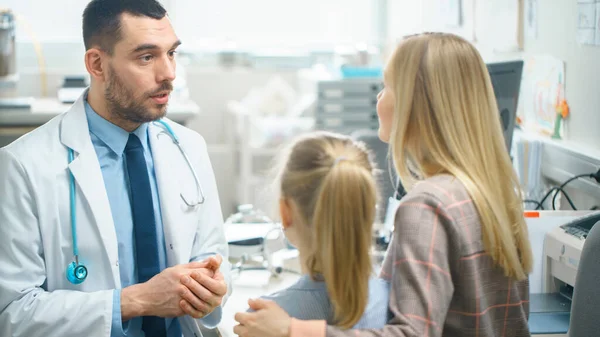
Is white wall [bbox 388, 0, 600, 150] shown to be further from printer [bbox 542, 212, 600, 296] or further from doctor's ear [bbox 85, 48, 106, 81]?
doctor's ear [bbox 85, 48, 106, 81]

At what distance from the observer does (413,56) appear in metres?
1.33

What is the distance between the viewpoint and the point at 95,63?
5.53ft

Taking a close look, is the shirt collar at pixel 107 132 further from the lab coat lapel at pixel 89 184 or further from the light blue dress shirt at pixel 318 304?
the light blue dress shirt at pixel 318 304

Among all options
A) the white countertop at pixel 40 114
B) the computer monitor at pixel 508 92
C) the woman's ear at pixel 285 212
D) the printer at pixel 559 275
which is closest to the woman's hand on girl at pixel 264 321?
the woman's ear at pixel 285 212

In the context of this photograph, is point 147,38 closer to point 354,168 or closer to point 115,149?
point 115,149

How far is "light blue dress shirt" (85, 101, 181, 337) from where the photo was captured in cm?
162

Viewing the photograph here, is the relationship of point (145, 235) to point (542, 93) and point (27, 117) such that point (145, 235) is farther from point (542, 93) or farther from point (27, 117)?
point (27, 117)

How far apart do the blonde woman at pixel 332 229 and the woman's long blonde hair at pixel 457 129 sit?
0.39 ft

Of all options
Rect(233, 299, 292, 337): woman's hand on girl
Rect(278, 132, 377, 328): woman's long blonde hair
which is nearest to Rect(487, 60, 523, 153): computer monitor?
Rect(278, 132, 377, 328): woman's long blonde hair

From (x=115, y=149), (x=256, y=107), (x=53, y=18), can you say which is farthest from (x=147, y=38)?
(x=53, y=18)

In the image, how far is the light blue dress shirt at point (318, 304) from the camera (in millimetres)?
1243

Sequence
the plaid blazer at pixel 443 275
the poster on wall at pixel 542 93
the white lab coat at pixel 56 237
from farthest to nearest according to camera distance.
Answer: the poster on wall at pixel 542 93 → the white lab coat at pixel 56 237 → the plaid blazer at pixel 443 275

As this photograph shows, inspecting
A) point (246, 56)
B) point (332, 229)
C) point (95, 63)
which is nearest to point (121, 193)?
point (95, 63)

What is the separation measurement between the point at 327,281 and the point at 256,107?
11.1 feet
